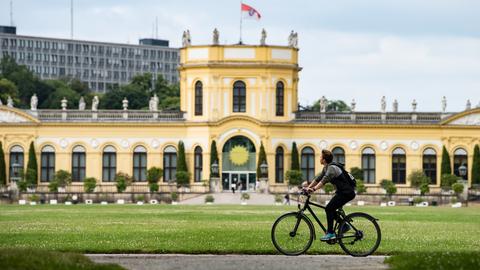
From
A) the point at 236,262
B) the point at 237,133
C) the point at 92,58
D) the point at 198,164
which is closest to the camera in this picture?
the point at 236,262

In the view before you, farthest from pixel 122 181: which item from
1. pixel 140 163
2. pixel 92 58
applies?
pixel 92 58

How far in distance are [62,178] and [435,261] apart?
66.5m

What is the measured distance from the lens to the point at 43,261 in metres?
19.2

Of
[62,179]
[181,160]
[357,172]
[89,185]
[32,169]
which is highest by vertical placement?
[181,160]

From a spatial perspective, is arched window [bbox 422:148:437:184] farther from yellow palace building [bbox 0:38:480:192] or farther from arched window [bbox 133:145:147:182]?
arched window [bbox 133:145:147:182]

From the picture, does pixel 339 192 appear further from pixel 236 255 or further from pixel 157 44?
Result: pixel 157 44

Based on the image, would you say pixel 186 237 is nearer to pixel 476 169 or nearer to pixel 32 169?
pixel 32 169

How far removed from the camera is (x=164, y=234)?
29.7 metres

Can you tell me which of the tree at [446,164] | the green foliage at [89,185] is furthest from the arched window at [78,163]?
the tree at [446,164]

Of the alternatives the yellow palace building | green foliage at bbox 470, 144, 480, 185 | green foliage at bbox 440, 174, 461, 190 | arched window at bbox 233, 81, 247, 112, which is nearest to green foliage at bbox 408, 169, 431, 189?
green foliage at bbox 440, 174, 461, 190

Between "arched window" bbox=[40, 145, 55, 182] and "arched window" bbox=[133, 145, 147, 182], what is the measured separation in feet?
18.5

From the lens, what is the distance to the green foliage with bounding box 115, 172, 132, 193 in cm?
8019

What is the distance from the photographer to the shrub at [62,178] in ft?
277

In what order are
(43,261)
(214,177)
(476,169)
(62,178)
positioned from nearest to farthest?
(43,261), (62,178), (214,177), (476,169)
